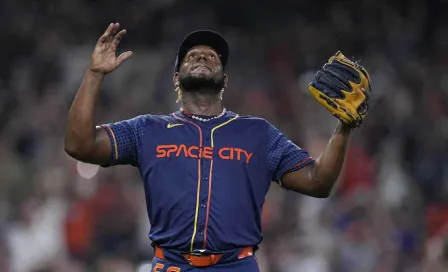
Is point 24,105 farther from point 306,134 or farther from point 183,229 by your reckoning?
point 183,229

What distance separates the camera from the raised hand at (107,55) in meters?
4.81

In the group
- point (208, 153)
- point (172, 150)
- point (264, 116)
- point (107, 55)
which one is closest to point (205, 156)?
point (208, 153)

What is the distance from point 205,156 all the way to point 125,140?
379 mm

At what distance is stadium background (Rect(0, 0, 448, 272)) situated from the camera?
29.5ft

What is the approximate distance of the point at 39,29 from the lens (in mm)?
12195

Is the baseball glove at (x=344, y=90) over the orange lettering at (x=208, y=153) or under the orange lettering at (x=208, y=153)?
over

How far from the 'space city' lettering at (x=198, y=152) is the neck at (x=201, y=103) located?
30 cm

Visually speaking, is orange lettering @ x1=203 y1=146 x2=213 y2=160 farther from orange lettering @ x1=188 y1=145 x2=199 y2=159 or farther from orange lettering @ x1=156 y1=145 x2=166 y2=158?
orange lettering @ x1=156 y1=145 x2=166 y2=158

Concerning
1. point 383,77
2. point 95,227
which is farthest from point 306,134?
point 95,227

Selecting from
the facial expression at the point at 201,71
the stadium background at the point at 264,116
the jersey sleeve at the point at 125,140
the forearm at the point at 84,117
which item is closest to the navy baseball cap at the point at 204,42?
the facial expression at the point at 201,71

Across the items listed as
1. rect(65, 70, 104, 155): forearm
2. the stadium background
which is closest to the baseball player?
rect(65, 70, 104, 155): forearm

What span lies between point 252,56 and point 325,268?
3493 mm

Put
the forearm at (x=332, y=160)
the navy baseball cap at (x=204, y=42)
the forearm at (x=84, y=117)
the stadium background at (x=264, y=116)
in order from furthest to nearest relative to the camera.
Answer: the stadium background at (x=264, y=116), the navy baseball cap at (x=204, y=42), the forearm at (x=332, y=160), the forearm at (x=84, y=117)

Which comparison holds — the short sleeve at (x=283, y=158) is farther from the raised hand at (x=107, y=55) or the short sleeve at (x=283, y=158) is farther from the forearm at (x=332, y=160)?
the raised hand at (x=107, y=55)
